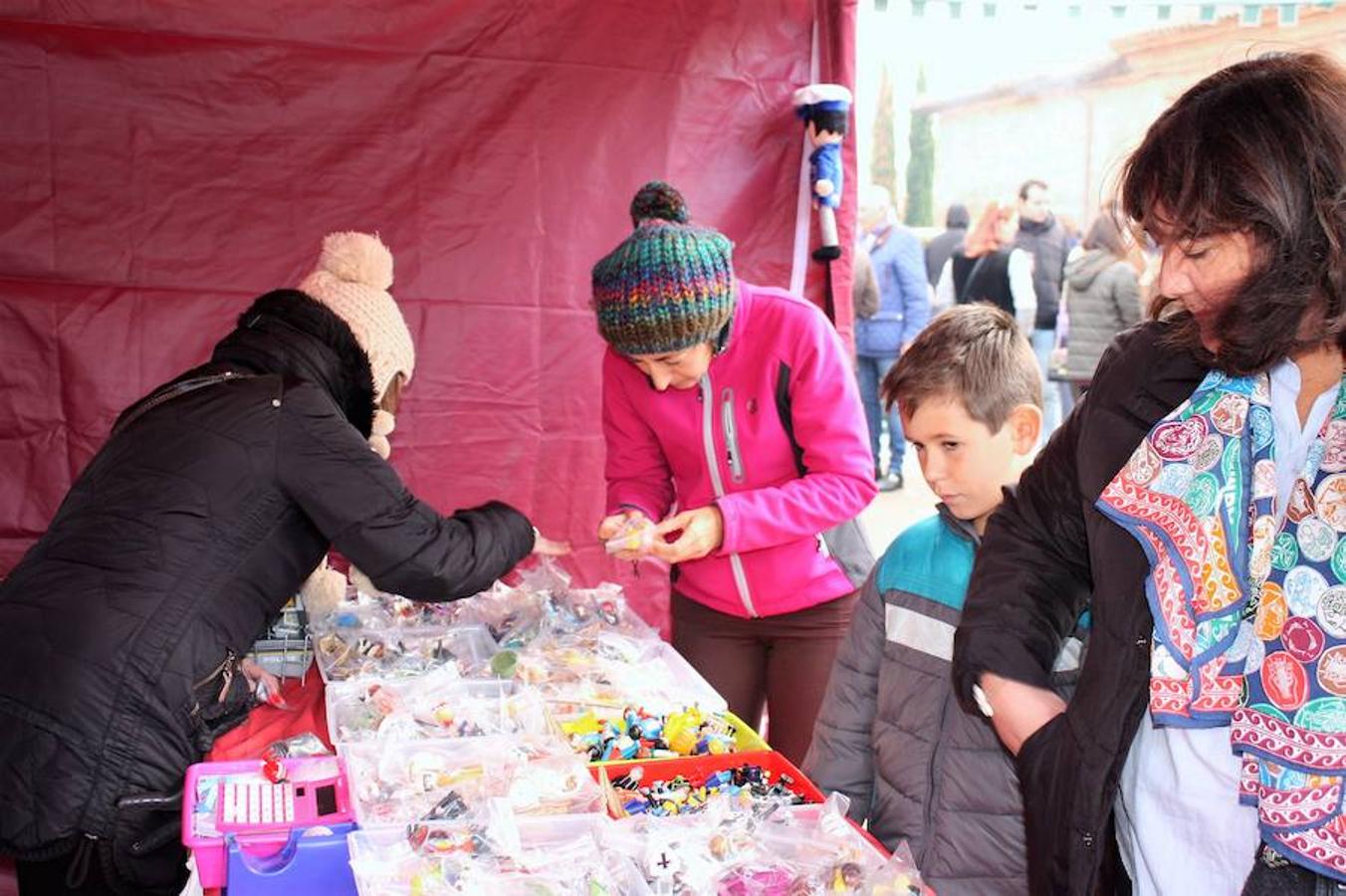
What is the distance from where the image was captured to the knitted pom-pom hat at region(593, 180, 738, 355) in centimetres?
214

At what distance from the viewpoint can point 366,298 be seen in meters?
2.23

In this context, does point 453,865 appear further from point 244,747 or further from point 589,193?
point 589,193

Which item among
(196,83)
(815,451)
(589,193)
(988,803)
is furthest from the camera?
(589,193)

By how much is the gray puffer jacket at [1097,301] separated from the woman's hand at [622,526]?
4838 millimetres

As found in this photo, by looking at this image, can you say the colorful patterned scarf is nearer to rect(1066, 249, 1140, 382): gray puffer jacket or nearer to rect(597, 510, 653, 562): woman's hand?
rect(597, 510, 653, 562): woman's hand

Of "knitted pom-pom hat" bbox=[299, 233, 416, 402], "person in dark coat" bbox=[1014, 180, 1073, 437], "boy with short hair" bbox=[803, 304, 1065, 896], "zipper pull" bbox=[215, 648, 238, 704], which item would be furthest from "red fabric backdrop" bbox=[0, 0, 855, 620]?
"person in dark coat" bbox=[1014, 180, 1073, 437]

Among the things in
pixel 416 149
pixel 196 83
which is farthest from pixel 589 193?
pixel 196 83

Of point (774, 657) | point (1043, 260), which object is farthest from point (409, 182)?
point (1043, 260)

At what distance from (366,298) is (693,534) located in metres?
0.73

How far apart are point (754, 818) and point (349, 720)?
719 millimetres

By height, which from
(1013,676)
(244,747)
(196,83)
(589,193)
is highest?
(196,83)

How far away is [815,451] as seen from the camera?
2350mm

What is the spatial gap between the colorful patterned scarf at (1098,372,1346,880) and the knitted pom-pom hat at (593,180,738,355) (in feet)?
3.36

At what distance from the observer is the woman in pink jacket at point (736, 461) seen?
2189mm
